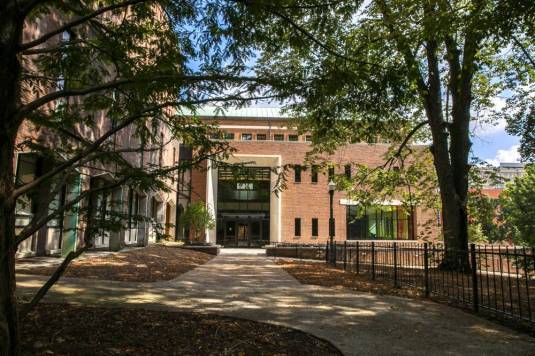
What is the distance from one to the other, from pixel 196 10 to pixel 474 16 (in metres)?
7.32

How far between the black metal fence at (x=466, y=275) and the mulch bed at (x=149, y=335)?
365cm

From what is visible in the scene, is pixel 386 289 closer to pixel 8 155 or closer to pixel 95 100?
pixel 95 100

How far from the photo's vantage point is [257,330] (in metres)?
5.24

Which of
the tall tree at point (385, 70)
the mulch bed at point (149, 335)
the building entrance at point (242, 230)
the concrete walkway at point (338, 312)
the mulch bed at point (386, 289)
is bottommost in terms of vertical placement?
the mulch bed at point (386, 289)

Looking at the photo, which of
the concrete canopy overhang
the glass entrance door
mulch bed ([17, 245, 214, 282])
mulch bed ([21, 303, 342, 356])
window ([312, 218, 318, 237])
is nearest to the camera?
mulch bed ([21, 303, 342, 356])

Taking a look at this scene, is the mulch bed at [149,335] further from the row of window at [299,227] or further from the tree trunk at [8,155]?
the row of window at [299,227]

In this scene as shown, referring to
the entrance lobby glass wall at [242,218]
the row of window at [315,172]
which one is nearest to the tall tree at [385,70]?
the row of window at [315,172]

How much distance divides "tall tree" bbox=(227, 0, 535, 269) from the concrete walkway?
2322 mm

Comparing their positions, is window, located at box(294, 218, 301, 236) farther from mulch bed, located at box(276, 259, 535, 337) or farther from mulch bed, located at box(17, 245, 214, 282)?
mulch bed, located at box(276, 259, 535, 337)

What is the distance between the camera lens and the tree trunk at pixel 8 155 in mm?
2914

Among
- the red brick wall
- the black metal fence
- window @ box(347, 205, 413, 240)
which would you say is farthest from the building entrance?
the black metal fence

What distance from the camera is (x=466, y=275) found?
12.6 m

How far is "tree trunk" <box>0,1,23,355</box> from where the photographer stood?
9.56ft

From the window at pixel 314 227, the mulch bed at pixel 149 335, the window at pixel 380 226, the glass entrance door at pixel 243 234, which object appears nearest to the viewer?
the mulch bed at pixel 149 335
